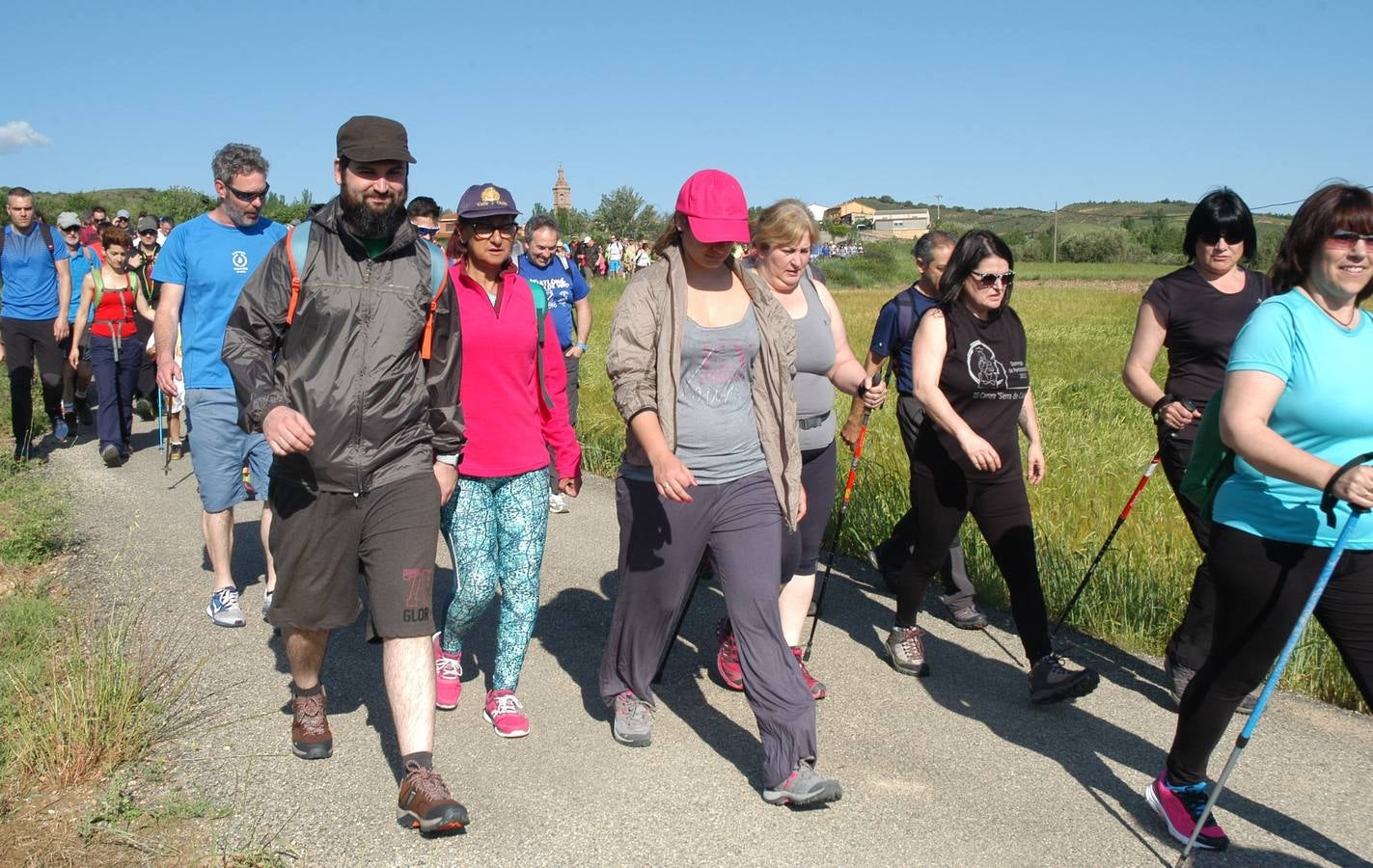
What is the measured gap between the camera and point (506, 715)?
4.44 m

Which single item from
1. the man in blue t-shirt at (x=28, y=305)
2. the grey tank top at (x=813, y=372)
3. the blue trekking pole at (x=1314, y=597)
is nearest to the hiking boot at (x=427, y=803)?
the grey tank top at (x=813, y=372)

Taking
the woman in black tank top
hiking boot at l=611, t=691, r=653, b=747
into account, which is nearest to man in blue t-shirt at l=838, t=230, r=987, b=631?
the woman in black tank top

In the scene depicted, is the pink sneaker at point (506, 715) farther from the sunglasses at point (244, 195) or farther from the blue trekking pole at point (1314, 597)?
the sunglasses at point (244, 195)

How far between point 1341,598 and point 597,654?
3128mm

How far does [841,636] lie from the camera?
555cm

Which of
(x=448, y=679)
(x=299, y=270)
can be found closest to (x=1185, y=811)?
(x=448, y=679)

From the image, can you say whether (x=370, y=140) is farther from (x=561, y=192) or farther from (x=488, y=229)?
(x=561, y=192)

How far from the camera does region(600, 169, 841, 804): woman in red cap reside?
3.81 m

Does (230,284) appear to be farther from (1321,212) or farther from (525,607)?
(1321,212)

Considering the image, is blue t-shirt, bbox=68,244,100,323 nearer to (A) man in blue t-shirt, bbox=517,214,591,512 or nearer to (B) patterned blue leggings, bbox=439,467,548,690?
(A) man in blue t-shirt, bbox=517,214,591,512

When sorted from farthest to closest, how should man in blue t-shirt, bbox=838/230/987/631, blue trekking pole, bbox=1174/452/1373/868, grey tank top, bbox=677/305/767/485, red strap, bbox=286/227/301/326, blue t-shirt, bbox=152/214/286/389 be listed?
A: man in blue t-shirt, bbox=838/230/987/631
blue t-shirt, bbox=152/214/286/389
grey tank top, bbox=677/305/767/485
red strap, bbox=286/227/301/326
blue trekking pole, bbox=1174/452/1373/868

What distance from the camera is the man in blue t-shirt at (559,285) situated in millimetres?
8617

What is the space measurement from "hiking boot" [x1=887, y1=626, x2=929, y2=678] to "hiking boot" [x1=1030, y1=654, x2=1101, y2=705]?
54 cm

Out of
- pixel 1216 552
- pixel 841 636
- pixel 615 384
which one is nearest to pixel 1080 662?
pixel 841 636
